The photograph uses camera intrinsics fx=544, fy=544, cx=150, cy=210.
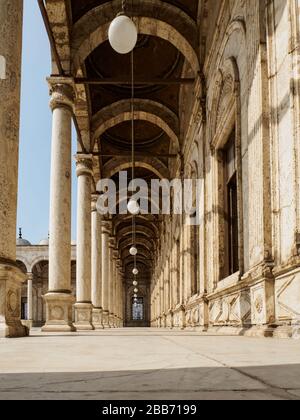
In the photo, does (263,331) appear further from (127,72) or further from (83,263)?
(127,72)

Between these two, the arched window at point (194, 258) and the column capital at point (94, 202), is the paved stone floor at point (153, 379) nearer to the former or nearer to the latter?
the arched window at point (194, 258)

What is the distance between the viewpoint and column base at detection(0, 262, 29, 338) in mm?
7207

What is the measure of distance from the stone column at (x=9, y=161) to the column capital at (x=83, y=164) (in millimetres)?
11638

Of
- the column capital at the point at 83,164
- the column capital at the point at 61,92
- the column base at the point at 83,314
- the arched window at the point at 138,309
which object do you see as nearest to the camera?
the column capital at the point at 61,92

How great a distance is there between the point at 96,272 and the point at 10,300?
16059mm

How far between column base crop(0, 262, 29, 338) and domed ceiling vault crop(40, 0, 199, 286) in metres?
7.78

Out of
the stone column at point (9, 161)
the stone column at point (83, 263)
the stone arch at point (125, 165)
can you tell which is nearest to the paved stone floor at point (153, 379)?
the stone column at point (9, 161)

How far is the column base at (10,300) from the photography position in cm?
721

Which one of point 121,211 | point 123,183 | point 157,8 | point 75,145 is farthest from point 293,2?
point 121,211

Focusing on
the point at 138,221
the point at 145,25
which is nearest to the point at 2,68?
the point at 145,25

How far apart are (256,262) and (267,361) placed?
491 centimetres

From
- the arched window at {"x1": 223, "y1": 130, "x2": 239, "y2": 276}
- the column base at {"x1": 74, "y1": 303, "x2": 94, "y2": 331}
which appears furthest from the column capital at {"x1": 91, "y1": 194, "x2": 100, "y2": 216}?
the arched window at {"x1": 223, "y1": 130, "x2": 239, "y2": 276}

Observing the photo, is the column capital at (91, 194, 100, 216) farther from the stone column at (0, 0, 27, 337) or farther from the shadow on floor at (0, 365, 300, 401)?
the shadow on floor at (0, 365, 300, 401)
